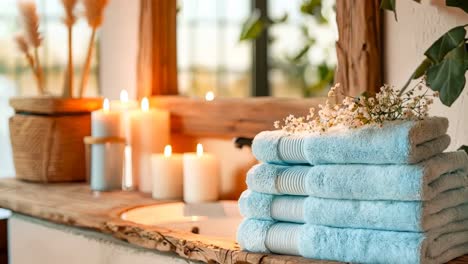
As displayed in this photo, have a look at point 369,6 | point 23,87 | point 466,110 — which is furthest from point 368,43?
point 23,87

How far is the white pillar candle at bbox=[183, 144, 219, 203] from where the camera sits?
2.13 meters

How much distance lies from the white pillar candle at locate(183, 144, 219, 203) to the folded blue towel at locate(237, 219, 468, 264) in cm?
73

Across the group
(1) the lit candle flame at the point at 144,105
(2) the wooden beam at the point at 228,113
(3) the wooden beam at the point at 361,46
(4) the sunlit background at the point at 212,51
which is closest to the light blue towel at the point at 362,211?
(3) the wooden beam at the point at 361,46

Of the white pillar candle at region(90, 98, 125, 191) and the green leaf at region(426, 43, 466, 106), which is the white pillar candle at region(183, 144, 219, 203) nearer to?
the white pillar candle at region(90, 98, 125, 191)

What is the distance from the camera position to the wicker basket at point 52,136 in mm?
2424

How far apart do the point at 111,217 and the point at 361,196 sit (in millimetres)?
731

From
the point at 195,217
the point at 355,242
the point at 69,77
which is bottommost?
the point at 195,217

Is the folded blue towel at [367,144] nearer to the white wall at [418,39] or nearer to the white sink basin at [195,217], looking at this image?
the white wall at [418,39]

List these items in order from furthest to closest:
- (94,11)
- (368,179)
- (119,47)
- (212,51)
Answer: (212,51) → (119,47) → (94,11) → (368,179)

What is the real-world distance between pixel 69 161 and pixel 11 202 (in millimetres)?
356

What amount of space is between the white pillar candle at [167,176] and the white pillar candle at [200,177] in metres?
0.04

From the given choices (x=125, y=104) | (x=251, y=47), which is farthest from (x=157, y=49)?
(x=251, y=47)

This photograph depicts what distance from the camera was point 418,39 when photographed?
166 centimetres

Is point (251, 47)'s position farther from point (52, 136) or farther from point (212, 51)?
point (52, 136)
